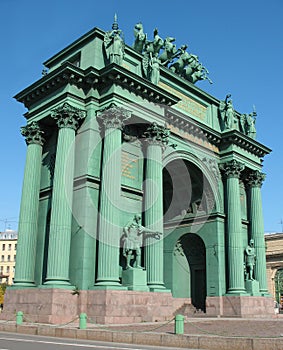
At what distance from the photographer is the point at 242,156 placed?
35375mm

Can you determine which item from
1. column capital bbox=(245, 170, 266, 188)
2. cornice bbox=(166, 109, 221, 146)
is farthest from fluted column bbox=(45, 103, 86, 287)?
column capital bbox=(245, 170, 266, 188)

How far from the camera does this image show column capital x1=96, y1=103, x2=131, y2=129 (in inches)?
954

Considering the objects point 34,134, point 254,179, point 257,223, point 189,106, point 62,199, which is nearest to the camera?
point 62,199

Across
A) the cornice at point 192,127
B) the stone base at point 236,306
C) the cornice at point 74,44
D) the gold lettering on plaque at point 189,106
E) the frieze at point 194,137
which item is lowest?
the stone base at point 236,306

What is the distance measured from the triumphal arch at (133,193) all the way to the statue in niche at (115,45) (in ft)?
0.29

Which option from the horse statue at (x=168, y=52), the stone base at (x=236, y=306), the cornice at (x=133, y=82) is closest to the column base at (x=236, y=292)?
the stone base at (x=236, y=306)

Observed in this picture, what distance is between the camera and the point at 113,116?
24.2 metres

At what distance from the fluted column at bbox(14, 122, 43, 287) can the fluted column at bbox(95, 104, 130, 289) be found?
493 cm

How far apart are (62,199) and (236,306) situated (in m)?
15.2

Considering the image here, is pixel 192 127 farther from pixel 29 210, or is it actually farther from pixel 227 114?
pixel 29 210

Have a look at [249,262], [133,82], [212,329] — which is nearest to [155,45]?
[133,82]

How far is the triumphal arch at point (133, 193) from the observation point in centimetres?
2248

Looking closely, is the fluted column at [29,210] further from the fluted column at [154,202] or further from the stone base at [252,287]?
the stone base at [252,287]

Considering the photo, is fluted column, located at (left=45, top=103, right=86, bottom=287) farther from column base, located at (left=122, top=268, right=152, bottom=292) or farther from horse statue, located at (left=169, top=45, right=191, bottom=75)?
horse statue, located at (left=169, top=45, right=191, bottom=75)
